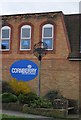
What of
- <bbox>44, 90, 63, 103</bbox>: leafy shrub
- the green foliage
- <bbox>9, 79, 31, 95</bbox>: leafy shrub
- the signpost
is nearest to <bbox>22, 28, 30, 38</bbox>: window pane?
the signpost

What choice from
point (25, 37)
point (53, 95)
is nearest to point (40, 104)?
point (53, 95)

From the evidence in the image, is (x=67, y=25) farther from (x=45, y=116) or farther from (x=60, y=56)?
(x=45, y=116)

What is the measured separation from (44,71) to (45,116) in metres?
6.87

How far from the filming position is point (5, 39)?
86.1 ft

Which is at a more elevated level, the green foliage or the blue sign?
the blue sign

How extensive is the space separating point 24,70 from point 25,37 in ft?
8.46

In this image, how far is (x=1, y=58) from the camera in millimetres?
26266

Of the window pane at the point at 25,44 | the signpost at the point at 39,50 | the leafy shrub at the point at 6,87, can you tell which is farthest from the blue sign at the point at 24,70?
the signpost at the point at 39,50

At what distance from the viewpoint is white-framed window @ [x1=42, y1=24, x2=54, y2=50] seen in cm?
A: 2511

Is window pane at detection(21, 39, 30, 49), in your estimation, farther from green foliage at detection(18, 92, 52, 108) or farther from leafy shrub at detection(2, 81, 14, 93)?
green foliage at detection(18, 92, 52, 108)

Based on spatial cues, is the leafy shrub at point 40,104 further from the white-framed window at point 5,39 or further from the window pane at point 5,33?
the window pane at point 5,33

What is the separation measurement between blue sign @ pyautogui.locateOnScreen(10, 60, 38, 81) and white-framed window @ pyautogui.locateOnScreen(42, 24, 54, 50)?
1.89 m

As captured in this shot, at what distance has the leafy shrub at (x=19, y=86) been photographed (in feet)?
78.8

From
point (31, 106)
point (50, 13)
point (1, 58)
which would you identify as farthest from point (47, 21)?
point (31, 106)
